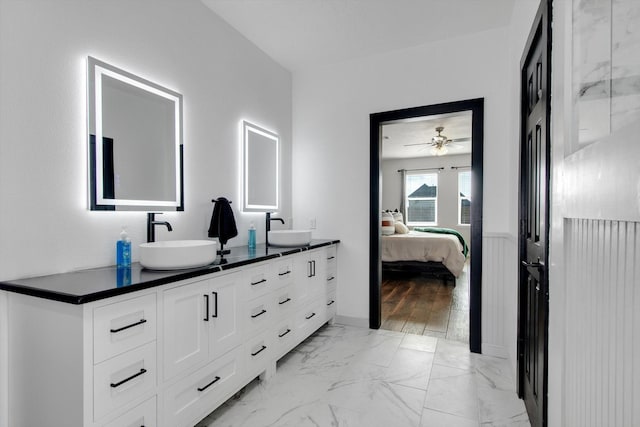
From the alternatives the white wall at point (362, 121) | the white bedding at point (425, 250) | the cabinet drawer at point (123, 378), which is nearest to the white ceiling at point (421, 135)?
the white wall at point (362, 121)

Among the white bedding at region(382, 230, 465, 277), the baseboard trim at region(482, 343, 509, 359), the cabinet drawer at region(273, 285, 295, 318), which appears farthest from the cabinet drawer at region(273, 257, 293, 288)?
the white bedding at region(382, 230, 465, 277)

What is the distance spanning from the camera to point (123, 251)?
1.72 metres

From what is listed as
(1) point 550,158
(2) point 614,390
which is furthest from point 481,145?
(2) point 614,390

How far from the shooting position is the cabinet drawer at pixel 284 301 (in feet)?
7.65

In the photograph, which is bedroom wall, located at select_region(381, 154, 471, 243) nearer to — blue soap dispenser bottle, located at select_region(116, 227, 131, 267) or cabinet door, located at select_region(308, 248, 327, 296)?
cabinet door, located at select_region(308, 248, 327, 296)

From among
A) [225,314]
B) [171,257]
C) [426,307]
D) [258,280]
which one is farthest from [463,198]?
[171,257]

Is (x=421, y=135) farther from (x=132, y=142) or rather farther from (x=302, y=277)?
(x=132, y=142)

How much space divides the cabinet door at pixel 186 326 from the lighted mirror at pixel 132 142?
26.2 inches

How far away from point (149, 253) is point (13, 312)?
55cm

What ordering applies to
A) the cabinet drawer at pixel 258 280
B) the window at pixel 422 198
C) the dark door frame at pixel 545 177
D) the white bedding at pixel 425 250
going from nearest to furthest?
the dark door frame at pixel 545 177
the cabinet drawer at pixel 258 280
the white bedding at pixel 425 250
the window at pixel 422 198

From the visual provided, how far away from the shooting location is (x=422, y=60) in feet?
9.77

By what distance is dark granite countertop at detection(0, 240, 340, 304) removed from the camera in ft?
3.84

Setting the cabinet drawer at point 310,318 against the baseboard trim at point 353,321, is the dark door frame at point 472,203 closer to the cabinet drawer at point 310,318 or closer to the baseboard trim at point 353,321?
the baseboard trim at point 353,321

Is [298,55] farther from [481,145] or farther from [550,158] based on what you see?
[550,158]
